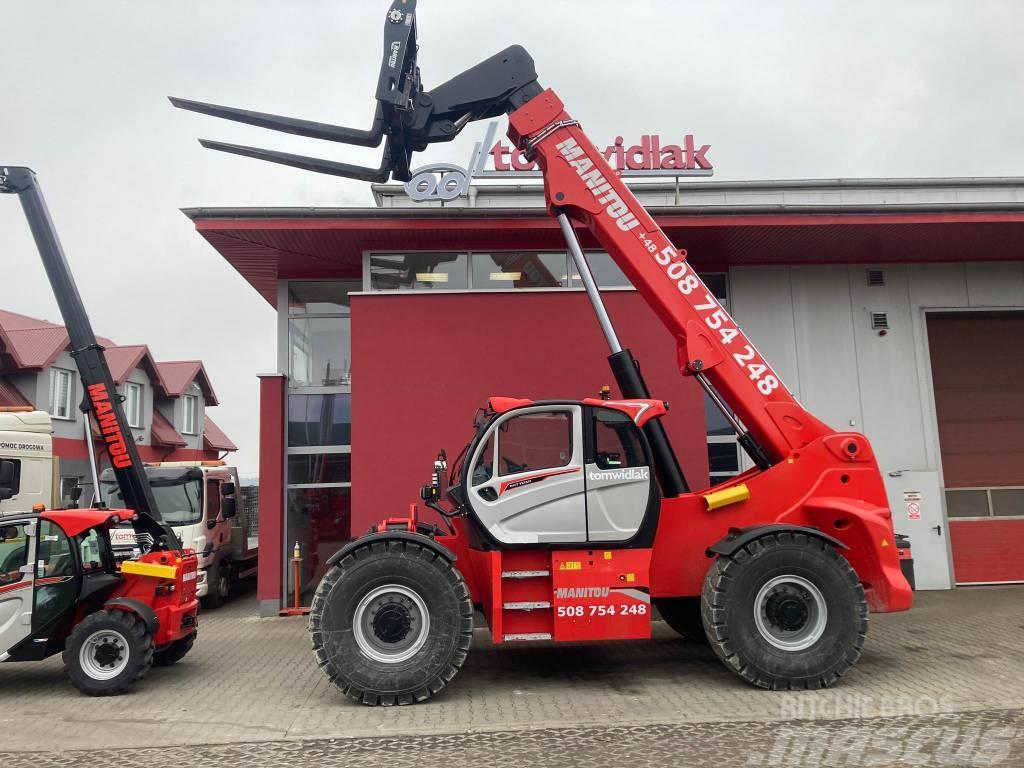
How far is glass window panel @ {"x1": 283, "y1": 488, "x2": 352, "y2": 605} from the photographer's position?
476 inches

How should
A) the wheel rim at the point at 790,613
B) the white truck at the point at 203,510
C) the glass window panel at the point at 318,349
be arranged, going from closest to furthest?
the wheel rim at the point at 790,613
the glass window panel at the point at 318,349
the white truck at the point at 203,510

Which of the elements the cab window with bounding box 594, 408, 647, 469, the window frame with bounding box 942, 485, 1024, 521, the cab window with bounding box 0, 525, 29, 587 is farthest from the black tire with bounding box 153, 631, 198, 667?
the window frame with bounding box 942, 485, 1024, 521

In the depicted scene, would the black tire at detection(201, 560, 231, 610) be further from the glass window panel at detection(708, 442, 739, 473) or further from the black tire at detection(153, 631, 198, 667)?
the glass window panel at detection(708, 442, 739, 473)

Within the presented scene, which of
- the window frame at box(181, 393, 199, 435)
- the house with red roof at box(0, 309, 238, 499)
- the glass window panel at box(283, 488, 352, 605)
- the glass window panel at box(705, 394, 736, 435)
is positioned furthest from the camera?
the window frame at box(181, 393, 199, 435)

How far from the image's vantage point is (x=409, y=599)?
264 inches

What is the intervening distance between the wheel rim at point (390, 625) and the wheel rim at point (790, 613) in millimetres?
2984

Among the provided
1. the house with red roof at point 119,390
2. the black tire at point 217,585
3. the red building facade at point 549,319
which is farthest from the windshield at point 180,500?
the house with red roof at point 119,390

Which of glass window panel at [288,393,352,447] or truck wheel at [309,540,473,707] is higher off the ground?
glass window panel at [288,393,352,447]

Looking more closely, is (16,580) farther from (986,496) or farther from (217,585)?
(986,496)

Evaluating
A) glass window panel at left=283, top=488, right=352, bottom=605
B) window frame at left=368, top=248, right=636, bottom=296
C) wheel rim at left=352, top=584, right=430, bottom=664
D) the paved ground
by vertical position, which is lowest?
the paved ground

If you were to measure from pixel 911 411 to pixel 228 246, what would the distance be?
10961mm

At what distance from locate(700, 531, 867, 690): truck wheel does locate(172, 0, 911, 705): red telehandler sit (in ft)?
0.04

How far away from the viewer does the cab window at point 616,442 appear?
23.2 ft

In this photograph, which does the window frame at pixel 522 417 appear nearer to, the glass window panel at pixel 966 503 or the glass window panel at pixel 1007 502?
the glass window panel at pixel 966 503
